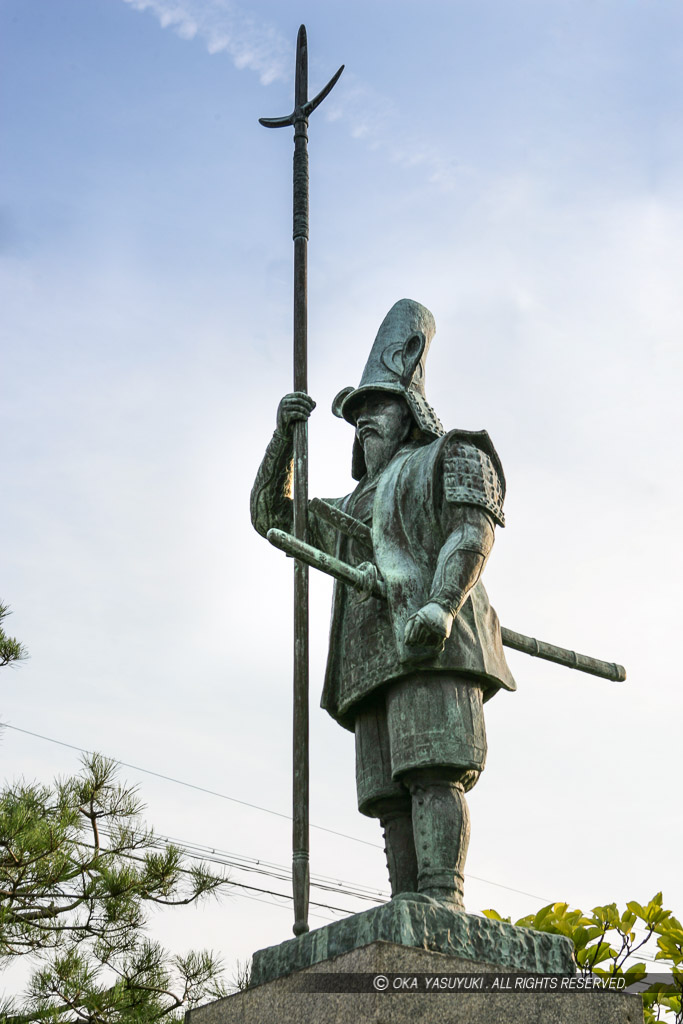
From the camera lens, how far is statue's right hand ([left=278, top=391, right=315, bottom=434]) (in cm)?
472

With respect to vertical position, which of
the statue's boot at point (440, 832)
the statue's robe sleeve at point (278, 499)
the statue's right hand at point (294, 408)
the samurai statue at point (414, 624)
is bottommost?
the statue's boot at point (440, 832)

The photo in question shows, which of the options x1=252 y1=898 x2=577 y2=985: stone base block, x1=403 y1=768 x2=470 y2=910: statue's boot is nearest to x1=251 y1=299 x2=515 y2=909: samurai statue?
x1=403 y1=768 x2=470 y2=910: statue's boot

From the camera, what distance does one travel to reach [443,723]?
397 centimetres

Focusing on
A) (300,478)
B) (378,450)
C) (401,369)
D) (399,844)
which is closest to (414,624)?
(399,844)

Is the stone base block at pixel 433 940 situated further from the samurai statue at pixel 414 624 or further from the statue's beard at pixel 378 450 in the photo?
the statue's beard at pixel 378 450

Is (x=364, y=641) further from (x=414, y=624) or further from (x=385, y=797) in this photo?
(x=385, y=797)

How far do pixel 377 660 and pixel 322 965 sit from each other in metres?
1.15

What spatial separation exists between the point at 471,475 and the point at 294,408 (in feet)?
2.73

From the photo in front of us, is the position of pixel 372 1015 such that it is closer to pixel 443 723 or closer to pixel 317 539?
pixel 443 723

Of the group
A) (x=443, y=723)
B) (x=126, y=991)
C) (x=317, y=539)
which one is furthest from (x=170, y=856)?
(x=443, y=723)

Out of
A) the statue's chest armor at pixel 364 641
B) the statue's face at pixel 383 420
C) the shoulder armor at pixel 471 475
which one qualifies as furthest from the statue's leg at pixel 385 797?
the statue's face at pixel 383 420

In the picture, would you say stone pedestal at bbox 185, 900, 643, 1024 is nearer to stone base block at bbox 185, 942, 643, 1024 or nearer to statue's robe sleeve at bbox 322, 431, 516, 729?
stone base block at bbox 185, 942, 643, 1024

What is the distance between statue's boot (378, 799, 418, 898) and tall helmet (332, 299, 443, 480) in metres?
1.50

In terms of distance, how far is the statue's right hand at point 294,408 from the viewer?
4723 millimetres
